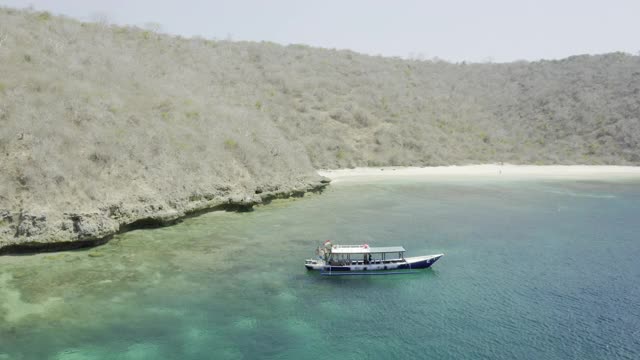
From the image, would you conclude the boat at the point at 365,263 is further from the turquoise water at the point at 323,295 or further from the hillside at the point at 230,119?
the hillside at the point at 230,119

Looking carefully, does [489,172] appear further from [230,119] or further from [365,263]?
[365,263]

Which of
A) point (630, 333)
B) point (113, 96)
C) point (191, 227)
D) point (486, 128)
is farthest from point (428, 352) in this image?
point (486, 128)

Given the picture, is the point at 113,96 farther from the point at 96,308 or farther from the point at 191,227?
the point at 96,308

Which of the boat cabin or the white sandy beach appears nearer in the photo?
the boat cabin

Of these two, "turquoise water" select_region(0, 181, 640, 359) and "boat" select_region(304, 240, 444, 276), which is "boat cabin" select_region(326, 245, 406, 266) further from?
"turquoise water" select_region(0, 181, 640, 359)

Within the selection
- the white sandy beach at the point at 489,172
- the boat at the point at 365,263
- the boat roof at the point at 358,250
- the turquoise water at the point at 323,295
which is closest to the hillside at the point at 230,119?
the white sandy beach at the point at 489,172

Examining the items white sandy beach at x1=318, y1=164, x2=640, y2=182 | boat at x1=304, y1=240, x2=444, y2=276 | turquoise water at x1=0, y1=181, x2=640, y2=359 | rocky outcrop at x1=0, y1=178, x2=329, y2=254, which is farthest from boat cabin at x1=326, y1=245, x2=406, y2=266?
white sandy beach at x1=318, y1=164, x2=640, y2=182
